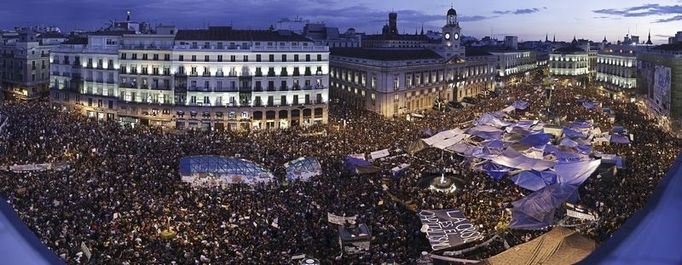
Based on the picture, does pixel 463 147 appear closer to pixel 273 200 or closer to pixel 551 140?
pixel 551 140

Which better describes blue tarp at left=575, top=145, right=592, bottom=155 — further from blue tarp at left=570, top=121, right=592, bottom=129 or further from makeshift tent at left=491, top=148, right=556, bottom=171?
blue tarp at left=570, top=121, right=592, bottom=129

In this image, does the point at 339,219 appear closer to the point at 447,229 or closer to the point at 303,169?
the point at 447,229

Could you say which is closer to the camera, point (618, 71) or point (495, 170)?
point (495, 170)

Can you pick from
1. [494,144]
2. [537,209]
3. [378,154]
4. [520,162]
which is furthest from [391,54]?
[537,209]

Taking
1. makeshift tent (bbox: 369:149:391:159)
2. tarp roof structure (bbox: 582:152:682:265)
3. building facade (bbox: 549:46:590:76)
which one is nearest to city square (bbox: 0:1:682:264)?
tarp roof structure (bbox: 582:152:682:265)

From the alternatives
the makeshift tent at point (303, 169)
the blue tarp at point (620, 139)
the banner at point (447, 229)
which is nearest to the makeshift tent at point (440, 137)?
the blue tarp at point (620, 139)

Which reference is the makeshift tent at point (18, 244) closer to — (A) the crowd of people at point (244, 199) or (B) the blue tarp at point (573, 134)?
(A) the crowd of people at point (244, 199)

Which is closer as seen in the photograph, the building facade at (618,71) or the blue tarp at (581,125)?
the blue tarp at (581,125)

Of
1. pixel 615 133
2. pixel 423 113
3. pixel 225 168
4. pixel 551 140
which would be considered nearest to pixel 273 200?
pixel 225 168
